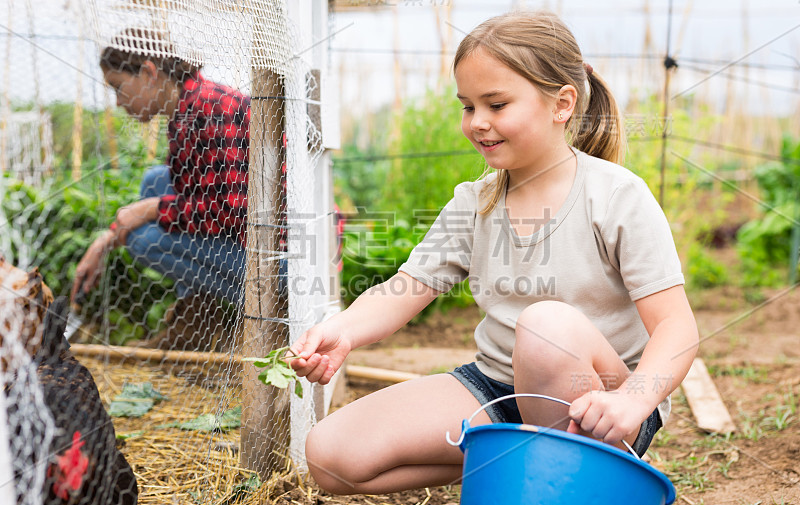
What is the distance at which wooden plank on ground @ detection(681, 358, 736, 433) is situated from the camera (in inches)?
71.2

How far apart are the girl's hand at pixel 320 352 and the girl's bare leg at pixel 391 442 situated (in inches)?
4.9

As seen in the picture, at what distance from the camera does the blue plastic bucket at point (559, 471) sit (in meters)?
0.89

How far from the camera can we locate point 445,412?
3.98ft

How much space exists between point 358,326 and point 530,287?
0.33 meters

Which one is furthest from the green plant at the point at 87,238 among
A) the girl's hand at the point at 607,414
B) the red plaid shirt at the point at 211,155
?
the girl's hand at the point at 607,414

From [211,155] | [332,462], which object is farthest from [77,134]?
[332,462]

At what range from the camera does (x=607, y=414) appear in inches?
37.2

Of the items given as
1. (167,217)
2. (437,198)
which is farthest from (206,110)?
(437,198)

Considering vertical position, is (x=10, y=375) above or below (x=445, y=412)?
above

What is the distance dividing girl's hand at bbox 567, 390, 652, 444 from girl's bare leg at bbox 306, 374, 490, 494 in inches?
11.9

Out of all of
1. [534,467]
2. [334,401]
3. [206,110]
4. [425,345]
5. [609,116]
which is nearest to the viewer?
[534,467]

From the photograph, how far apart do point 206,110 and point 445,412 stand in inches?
40.8

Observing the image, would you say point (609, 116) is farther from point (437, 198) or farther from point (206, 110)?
point (437, 198)

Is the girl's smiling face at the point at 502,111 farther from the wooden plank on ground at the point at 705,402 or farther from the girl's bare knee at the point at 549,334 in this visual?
the wooden plank on ground at the point at 705,402
